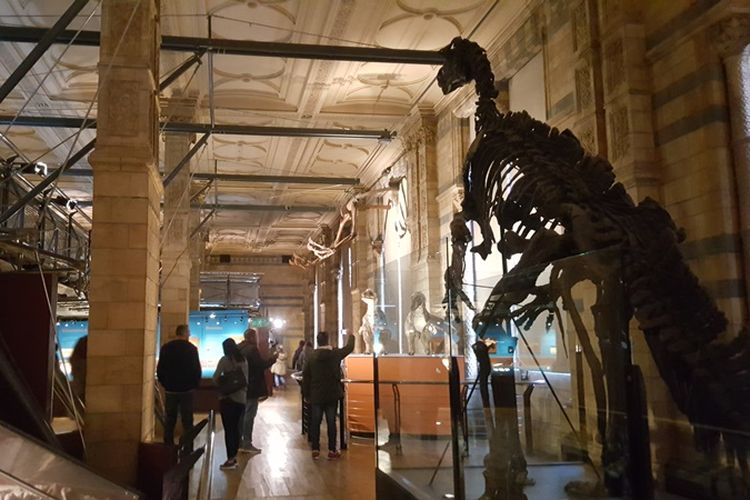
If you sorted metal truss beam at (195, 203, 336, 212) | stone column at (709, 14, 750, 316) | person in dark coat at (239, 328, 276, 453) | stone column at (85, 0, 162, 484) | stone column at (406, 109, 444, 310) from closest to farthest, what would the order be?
stone column at (85, 0, 162, 484), stone column at (709, 14, 750, 316), person in dark coat at (239, 328, 276, 453), stone column at (406, 109, 444, 310), metal truss beam at (195, 203, 336, 212)

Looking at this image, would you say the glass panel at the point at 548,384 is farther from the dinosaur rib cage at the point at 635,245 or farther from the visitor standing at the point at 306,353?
the visitor standing at the point at 306,353

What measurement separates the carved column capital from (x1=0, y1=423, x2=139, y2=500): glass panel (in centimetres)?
541

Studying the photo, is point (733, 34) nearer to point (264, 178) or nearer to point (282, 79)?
point (282, 79)

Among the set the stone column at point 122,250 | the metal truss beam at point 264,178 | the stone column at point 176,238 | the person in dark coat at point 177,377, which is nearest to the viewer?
the stone column at point 122,250

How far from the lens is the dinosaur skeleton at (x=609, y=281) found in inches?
114

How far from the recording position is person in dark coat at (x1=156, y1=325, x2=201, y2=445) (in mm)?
6848

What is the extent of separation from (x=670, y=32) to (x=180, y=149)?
8.06m

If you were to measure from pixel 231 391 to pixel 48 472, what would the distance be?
15.3ft

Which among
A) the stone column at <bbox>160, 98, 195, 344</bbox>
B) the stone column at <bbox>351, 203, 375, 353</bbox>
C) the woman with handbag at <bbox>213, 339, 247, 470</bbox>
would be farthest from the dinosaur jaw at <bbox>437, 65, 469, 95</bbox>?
the stone column at <bbox>351, 203, 375, 353</bbox>

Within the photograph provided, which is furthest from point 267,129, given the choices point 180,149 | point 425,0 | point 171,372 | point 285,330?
point 285,330

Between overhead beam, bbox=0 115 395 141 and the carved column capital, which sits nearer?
the carved column capital

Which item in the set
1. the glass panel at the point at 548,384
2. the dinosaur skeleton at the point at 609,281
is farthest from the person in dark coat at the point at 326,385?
the glass panel at the point at 548,384

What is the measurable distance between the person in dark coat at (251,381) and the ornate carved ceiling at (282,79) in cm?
316

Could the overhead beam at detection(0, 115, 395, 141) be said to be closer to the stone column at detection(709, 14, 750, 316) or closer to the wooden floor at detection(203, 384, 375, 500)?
the wooden floor at detection(203, 384, 375, 500)
